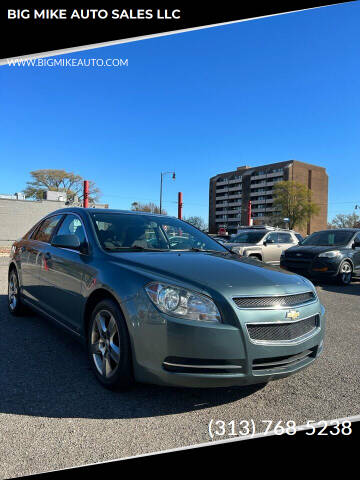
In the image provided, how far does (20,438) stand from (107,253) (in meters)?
1.55

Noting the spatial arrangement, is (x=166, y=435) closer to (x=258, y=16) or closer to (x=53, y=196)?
(x=258, y=16)

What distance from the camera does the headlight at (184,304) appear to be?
2.40m

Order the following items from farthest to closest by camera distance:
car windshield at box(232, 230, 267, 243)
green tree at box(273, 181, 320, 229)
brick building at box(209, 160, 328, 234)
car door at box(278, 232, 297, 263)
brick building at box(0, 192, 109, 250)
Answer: brick building at box(209, 160, 328, 234) < green tree at box(273, 181, 320, 229) < brick building at box(0, 192, 109, 250) < car door at box(278, 232, 297, 263) < car windshield at box(232, 230, 267, 243)

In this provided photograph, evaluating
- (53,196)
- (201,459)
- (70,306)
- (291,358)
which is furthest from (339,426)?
(53,196)

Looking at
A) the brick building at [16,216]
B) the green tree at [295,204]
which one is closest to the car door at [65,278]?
the brick building at [16,216]

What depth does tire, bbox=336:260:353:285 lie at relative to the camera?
30.6ft

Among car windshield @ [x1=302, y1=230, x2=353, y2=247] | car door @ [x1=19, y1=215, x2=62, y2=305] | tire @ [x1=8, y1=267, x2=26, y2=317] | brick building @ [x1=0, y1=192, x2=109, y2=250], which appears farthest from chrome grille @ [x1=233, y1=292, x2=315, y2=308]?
brick building @ [x1=0, y1=192, x2=109, y2=250]

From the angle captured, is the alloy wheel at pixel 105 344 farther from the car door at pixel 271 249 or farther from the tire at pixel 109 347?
the car door at pixel 271 249

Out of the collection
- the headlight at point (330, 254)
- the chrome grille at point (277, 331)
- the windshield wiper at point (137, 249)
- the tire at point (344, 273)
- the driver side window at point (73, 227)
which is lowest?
the tire at point (344, 273)

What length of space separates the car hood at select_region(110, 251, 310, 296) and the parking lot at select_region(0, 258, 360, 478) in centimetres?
87

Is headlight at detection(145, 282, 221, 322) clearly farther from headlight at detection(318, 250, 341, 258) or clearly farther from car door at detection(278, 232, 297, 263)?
car door at detection(278, 232, 297, 263)

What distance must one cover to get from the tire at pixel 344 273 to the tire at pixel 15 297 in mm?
7738

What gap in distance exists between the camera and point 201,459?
2047 millimetres

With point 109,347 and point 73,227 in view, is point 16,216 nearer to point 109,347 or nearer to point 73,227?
point 73,227
